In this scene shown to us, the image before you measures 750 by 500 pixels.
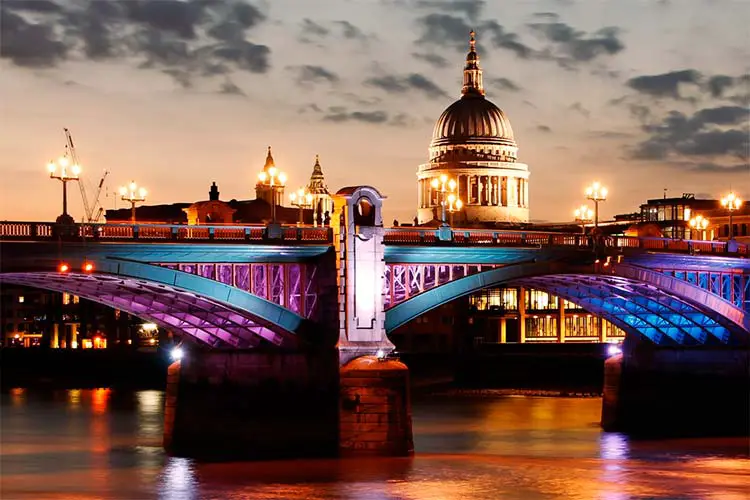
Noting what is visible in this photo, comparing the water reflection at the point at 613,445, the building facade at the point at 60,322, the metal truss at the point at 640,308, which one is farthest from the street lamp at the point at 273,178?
the building facade at the point at 60,322

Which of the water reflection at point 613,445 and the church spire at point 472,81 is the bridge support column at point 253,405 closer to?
the water reflection at point 613,445

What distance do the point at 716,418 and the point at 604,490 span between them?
2625cm

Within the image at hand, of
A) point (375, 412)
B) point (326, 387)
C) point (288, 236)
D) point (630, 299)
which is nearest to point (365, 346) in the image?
point (326, 387)

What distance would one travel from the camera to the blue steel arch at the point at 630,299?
6556 centimetres

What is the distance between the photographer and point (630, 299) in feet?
260

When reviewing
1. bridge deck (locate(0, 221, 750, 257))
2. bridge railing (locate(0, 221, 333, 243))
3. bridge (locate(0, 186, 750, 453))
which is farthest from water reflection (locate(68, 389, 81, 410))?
bridge railing (locate(0, 221, 333, 243))

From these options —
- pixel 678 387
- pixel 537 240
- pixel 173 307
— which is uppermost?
pixel 537 240

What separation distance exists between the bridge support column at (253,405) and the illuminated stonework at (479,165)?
11532 cm

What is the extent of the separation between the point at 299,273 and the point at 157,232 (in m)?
6.61

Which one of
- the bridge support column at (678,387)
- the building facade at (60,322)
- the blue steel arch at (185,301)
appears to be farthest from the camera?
the building facade at (60,322)

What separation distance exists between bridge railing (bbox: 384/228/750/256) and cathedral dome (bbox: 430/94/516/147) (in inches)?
4067

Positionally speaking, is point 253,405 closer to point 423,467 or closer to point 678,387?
point 423,467

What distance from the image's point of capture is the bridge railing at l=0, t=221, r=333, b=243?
183 ft

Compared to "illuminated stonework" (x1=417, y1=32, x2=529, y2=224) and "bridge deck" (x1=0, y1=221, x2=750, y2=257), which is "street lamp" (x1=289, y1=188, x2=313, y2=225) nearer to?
"bridge deck" (x1=0, y1=221, x2=750, y2=257)
